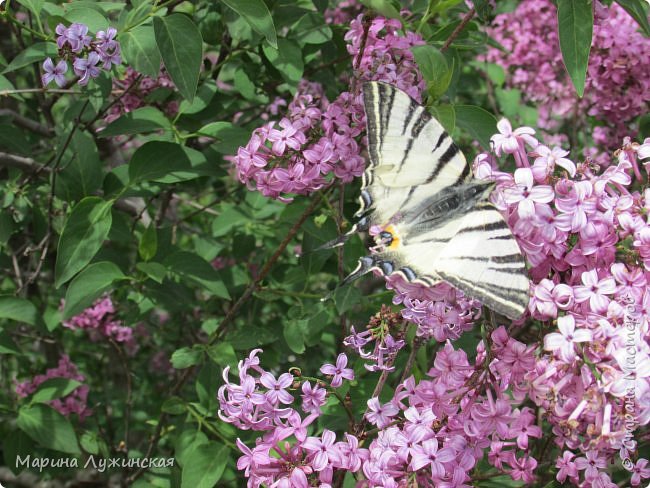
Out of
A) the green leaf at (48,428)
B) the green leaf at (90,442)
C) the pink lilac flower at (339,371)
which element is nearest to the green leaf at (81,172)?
the green leaf at (48,428)

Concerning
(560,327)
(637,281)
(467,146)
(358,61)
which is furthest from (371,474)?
(467,146)

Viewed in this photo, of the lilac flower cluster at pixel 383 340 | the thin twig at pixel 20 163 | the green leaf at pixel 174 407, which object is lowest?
the green leaf at pixel 174 407

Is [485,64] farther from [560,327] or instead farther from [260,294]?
[560,327]

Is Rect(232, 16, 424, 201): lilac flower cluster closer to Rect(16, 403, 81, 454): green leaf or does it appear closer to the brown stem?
the brown stem

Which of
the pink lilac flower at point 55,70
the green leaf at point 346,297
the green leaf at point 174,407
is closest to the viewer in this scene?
the green leaf at point 346,297

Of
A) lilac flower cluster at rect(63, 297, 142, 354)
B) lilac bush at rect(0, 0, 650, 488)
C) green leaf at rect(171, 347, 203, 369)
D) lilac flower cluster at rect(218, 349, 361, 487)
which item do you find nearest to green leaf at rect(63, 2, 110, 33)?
lilac bush at rect(0, 0, 650, 488)

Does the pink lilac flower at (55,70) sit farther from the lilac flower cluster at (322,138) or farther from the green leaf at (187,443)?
the green leaf at (187,443)
